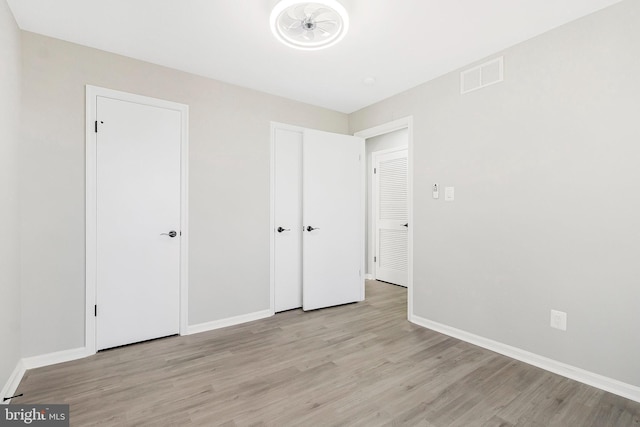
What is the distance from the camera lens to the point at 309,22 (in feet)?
6.50

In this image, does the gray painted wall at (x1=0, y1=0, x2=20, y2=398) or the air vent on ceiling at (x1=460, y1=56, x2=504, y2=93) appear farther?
Result: the air vent on ceiling at (x1=460, y1=56, x2=504, y2=93)

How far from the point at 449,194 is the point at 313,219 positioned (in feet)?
4.97

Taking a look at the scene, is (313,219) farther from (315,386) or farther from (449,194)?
(315,386)

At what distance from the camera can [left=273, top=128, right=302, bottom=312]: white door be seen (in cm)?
348

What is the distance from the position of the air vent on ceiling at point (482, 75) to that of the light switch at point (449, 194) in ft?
2.94

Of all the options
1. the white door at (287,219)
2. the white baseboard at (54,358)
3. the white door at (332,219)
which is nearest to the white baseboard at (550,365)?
the white door at (332,219)

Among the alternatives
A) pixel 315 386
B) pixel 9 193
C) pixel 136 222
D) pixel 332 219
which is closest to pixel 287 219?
pixel 332 219

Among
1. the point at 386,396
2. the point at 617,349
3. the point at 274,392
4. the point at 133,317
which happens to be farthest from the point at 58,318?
the point at 617,349

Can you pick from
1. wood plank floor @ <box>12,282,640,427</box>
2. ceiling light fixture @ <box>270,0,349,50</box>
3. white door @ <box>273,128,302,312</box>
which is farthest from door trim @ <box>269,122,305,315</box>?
ceiling light fixture @ <box>270,0,349,50</box>

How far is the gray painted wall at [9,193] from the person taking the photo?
1.80 metres

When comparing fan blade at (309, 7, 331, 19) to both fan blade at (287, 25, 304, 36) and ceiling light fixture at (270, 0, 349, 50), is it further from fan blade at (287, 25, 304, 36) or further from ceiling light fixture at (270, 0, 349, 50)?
fan blade at (287, 25, 304, 36)

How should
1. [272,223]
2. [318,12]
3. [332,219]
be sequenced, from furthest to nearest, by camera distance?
1. [332,219]
2. [272,223]
3. [318,12]

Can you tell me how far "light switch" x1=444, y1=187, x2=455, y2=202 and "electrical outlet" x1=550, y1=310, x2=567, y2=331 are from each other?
1189mm

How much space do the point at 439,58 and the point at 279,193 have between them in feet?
6.76
